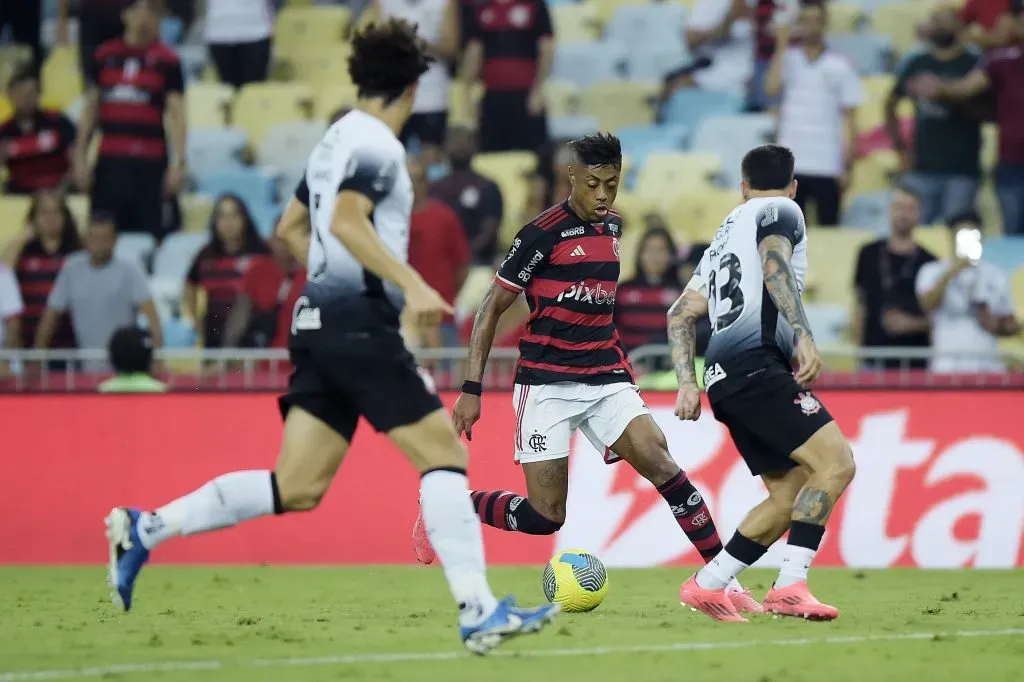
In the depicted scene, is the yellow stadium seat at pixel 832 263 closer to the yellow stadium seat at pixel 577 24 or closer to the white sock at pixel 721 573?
the yellow stadium seat at pixel 577 24

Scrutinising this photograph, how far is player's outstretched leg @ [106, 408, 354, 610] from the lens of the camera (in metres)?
7.07

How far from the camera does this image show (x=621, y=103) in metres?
19.0

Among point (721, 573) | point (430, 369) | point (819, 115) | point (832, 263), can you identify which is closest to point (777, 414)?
point (721, 573)

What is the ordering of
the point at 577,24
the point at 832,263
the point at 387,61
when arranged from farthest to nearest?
the point at 577,24
the point at 832,263
the point at 387,61

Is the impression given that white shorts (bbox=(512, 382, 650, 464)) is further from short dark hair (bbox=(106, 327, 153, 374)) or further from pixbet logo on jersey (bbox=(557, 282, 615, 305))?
short dark hair (bbox=(106, 327, 153, 374))

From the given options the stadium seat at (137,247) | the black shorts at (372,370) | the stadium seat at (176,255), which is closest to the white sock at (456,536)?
the black shorts at (372,370)

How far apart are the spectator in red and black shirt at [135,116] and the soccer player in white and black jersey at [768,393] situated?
29.6 ft

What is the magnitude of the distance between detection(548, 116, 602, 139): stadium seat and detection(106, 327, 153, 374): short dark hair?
686 cm

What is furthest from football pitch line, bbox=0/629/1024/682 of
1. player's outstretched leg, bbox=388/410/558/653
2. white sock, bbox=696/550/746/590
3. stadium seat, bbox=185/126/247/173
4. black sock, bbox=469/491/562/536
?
stadium seat, bbox=185/126/247/173

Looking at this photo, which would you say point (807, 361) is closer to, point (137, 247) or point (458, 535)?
point (458, 535)

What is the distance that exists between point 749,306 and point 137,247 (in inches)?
371

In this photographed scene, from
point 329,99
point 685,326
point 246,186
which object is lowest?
point 685,326

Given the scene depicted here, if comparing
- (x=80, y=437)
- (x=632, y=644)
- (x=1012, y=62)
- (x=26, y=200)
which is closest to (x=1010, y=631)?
(x=632, y=644)

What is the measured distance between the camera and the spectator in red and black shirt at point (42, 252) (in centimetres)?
1497
